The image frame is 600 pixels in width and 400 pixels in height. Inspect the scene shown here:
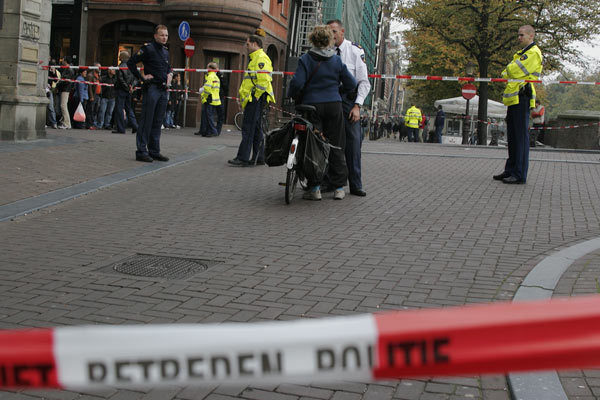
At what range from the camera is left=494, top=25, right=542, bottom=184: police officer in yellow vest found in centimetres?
1089

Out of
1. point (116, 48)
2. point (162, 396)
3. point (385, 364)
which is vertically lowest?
point (162, 396)

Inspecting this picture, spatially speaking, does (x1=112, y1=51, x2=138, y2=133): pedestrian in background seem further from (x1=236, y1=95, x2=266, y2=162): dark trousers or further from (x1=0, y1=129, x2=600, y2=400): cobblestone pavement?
(x1=236, y1=95, x2=266, y2=162): dark trousers

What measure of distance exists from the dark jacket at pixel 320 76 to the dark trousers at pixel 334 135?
103 millimetres

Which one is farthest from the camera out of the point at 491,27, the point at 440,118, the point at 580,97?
the point at 580,97

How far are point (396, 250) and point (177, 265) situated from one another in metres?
1.82

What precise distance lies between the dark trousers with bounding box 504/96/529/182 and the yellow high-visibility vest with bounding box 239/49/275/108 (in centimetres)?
352

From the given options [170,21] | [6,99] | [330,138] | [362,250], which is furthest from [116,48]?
[362,250]

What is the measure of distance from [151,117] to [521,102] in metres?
5.39

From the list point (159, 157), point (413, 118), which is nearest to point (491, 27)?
point (413, 118)

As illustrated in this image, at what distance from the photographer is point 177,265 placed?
18.8ft

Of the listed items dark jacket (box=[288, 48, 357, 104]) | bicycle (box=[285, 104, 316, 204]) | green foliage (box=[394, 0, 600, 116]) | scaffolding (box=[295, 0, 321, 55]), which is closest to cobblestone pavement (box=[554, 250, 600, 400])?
bicycle (box=[285, 104, 316, 204])

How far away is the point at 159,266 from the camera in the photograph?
568 cm

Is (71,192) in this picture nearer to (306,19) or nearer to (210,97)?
(210,97)

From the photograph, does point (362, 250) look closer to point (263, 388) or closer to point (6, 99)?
point (263, 388)
